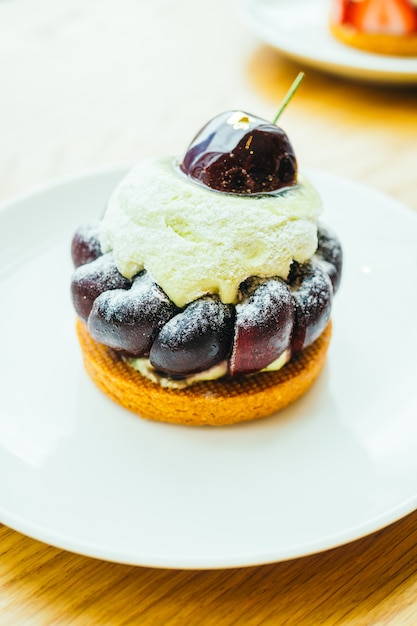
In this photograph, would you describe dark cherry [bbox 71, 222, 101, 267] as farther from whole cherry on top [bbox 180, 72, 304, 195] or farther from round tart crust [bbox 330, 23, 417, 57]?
round tart crust [bbox 330, 23, 417, 57]

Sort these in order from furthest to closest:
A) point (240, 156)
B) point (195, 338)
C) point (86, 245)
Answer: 1. point (86, 245)
2. point (240, 156)
3. point (195, 338)

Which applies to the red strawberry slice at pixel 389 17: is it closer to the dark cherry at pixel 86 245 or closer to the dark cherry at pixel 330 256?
the dark cherry at pixel 330 256

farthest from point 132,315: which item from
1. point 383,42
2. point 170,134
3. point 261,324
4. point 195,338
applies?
point 383,42

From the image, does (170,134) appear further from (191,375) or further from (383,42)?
(191,375)

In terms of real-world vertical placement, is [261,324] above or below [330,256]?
above

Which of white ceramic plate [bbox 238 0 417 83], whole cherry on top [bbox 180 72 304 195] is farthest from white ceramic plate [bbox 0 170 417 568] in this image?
white ceramic plate [bbox 238 0 417 83]

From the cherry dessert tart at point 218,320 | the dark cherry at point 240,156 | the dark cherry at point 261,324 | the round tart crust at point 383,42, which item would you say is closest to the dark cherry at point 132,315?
the cherry dessert tart at point 218,320

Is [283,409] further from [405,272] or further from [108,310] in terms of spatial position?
[405,272]

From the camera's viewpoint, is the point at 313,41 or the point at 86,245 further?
the point at 313,41
